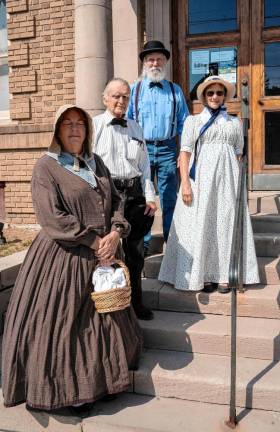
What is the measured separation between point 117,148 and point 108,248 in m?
0.86

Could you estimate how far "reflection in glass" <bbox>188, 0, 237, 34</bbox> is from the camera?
595 cm

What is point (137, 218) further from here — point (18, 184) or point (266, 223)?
point (18, 184)

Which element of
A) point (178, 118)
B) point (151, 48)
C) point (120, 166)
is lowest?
point (120, 166)

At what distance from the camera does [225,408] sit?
282 cm

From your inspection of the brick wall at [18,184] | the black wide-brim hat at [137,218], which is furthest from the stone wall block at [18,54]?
the black wide-brim hat at [137,218]

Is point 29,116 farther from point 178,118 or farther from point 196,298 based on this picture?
point 196,298

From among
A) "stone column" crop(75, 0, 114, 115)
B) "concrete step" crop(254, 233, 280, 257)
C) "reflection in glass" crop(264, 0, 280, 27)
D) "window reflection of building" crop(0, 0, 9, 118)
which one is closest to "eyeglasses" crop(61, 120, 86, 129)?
"concrete step" crop(254, 233, 280, 257)

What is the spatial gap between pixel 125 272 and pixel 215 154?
1336mm

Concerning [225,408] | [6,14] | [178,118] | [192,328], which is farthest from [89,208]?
[6,14]

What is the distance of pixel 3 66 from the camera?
7113 millimetres

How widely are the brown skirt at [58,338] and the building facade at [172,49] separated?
3577 mm

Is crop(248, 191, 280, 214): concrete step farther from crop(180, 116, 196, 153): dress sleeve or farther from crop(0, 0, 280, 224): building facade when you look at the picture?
crop(180, 116, 196, 153): dress sleeve

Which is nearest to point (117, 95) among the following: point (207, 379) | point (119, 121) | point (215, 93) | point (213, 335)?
point (119, 121)

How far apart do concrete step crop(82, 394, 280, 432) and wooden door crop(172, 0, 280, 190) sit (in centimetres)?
342
